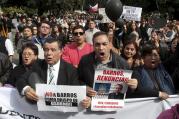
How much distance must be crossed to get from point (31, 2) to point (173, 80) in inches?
2232

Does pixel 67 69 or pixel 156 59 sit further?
pixel 156 59

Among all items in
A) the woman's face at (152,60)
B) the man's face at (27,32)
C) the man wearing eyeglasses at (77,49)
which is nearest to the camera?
the woman's face at (152,60)

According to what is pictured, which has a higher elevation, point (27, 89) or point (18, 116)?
point (27, 89)

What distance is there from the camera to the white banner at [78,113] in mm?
6172

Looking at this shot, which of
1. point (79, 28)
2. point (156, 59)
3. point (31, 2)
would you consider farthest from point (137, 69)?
point (31, 2)

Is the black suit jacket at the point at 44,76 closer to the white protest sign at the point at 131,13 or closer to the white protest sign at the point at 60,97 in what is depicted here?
the white protest sign at the point at 60,97

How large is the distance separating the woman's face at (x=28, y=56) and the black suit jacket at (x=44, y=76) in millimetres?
1145

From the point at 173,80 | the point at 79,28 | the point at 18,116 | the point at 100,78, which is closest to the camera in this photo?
the point at 100,78

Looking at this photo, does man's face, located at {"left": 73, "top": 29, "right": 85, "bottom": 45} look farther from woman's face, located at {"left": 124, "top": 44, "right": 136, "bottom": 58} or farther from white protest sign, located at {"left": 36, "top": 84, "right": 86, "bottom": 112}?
white protest sign, located at {"left": 36, "top": 84, "right": 86, "bottom": 112}

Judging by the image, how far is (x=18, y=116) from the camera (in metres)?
6.23

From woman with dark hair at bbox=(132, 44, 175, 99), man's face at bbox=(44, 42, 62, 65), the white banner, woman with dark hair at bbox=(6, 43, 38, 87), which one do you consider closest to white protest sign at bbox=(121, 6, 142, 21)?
woman with dark hair at bbox=(6, 43, 38, 87)

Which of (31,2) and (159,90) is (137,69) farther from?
(31,2)

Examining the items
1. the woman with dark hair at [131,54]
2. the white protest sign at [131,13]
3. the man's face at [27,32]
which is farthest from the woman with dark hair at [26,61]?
the white protest sign at [131,13]

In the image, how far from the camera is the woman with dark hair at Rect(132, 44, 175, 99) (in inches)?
245
